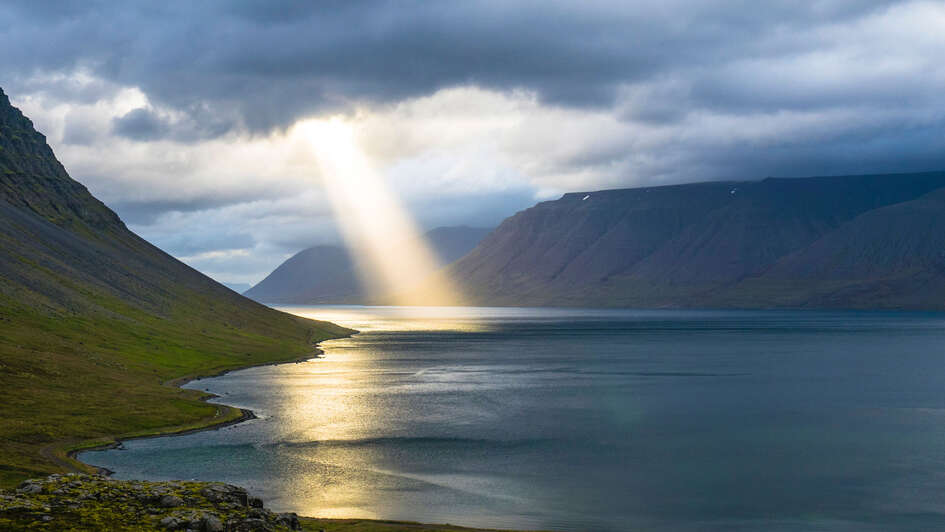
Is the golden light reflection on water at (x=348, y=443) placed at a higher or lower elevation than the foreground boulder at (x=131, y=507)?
lower

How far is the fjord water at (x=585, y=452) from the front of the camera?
61281mm

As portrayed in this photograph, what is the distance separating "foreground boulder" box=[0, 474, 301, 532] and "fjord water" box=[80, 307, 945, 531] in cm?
1367

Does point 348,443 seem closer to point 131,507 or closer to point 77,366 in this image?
point 131,507

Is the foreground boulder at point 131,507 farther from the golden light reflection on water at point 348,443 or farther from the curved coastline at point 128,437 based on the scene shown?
the curved coastline at point 128,437

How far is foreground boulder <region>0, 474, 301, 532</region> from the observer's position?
40312 mm

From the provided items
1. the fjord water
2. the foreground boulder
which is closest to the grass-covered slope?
the fjord water

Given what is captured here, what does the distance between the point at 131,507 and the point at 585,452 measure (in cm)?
4941

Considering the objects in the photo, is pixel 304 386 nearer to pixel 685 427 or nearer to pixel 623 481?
pixel 685 427

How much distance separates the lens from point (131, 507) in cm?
4350

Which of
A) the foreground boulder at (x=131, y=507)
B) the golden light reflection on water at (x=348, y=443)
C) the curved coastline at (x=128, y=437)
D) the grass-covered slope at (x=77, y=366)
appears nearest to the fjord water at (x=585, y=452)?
the golden light reflection on water at (x=348, y=443)

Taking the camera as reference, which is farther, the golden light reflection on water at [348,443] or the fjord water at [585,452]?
the golden light reflection on water at [348,443]

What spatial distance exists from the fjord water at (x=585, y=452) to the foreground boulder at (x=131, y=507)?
1367 cm

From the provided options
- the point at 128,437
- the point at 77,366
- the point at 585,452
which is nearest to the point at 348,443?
the point at 128,437

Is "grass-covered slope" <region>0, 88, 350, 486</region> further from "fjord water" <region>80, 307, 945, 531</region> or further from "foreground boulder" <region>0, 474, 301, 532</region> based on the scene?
"foreground boulder" <region>0, 474, 301, 532</region>
